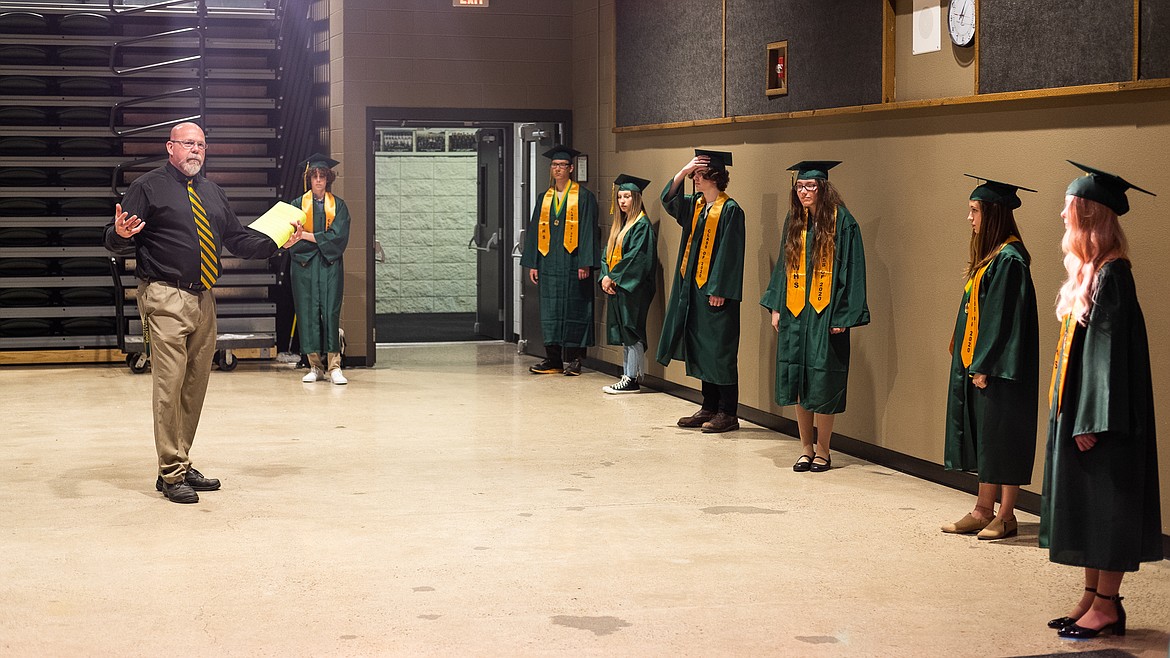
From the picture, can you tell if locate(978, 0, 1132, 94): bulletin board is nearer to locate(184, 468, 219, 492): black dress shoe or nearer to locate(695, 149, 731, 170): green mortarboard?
locate(695, 149, 731, 170): green mortarboard

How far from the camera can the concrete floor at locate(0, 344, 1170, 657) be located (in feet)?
13.2

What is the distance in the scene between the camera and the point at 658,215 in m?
9.33

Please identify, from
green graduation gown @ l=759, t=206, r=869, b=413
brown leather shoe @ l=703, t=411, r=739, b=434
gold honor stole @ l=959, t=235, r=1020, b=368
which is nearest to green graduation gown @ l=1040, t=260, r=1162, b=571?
gold honor stole @ l=959, t=235, r=1020, b=368

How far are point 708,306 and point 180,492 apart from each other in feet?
10.6

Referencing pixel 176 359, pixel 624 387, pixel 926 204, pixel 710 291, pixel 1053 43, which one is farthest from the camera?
pixel 624 387

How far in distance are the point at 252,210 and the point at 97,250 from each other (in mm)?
1237

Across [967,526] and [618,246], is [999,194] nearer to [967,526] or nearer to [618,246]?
[967,526]

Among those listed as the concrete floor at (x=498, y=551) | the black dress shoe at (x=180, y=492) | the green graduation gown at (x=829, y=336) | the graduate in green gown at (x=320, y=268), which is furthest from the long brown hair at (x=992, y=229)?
the graduate in green gown at (x=320, y=268)

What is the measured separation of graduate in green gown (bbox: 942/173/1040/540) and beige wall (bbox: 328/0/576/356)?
6193mm

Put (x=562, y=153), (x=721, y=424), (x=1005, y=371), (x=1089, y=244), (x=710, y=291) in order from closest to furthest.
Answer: (x=1089, y=244) < (x=1005, y=371) < (x=710, y=291) < (x=721, y=424) < (x=562, y=153)

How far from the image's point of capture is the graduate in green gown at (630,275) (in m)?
9.13

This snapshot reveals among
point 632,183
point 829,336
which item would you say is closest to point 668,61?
point 632,183

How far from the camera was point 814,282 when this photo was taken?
21.2 feet

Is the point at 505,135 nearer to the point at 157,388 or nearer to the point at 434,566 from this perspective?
the point at 157,388
